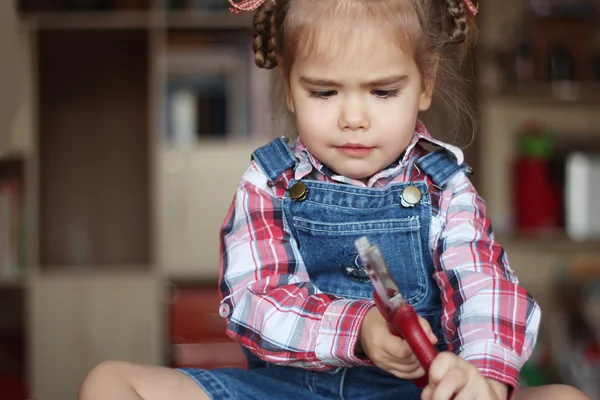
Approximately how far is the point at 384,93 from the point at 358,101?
4 centimetres

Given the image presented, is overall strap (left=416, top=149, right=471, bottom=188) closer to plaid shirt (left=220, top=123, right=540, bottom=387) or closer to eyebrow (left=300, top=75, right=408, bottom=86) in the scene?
plaid shirt (left=220, top=123, right=540, bottom=387)

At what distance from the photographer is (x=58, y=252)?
3166 millimetres

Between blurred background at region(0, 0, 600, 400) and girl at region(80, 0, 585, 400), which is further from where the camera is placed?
blurred background at region(0, 0, 600, 400)

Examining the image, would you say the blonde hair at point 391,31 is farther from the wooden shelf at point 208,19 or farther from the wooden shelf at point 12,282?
the wooden shelf at point 12,282

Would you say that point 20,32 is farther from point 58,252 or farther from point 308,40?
point 308,40

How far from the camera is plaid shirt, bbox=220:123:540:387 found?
0.92 m

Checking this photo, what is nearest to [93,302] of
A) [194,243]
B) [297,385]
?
[194,243]

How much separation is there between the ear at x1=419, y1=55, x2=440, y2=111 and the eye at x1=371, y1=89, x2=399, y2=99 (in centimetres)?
7

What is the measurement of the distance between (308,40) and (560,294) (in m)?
2.26

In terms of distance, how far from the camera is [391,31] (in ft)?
3.26

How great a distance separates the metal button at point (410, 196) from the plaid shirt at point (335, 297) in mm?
25

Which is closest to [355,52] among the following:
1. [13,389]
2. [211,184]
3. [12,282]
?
[13,389]

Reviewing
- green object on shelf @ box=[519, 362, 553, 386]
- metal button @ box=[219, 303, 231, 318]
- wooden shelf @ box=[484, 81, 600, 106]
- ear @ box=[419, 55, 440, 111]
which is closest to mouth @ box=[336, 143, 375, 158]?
ear @ box=[419, 55, 440, 111]

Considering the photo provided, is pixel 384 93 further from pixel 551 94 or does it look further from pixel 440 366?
pixel 551 94
